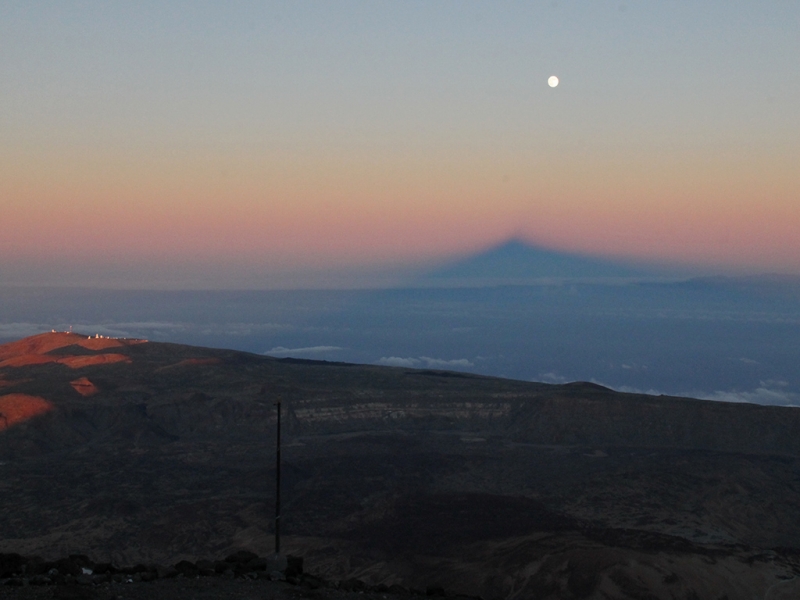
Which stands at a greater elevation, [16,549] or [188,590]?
[188,590]

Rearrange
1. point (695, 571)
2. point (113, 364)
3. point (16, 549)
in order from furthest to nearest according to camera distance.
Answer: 1. point (113, 364)
2. point (16, 549)
3. point (695, 571)

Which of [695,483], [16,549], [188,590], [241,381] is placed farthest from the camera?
[241,381]

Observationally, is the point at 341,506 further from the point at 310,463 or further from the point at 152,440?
the point at 152,440

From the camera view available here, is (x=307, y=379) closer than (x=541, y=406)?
No

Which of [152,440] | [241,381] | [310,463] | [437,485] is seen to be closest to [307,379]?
[241,381]

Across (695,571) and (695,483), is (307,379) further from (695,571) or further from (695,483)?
(695,571)

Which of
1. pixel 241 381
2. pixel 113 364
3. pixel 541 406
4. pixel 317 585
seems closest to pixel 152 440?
pixel 241 381
